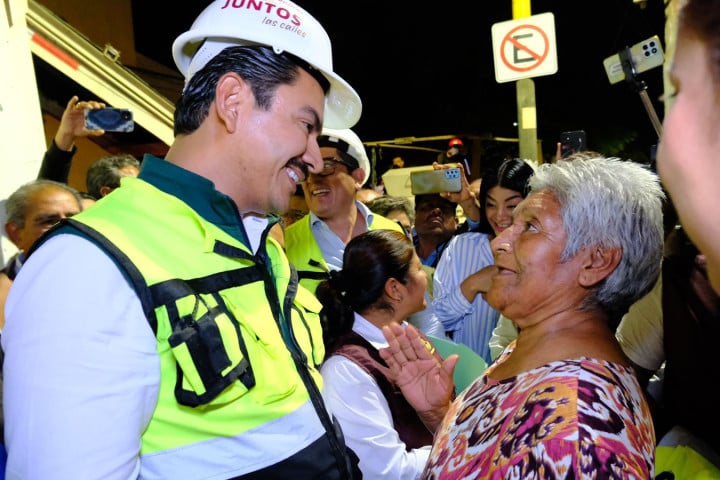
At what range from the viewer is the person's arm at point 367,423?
2.08 metres

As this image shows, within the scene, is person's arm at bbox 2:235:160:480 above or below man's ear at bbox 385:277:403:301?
above

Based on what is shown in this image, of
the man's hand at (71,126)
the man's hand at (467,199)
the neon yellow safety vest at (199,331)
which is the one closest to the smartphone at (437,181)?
the man's hand at (467,199)

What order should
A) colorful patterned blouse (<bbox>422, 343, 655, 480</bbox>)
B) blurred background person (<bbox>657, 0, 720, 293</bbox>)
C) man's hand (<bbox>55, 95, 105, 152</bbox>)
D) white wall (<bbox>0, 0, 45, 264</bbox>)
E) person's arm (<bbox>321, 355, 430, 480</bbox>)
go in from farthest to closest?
white wall (<bbox>0, 0, 45, 264</bbox>), man's hand (<bbox>55, 95, 105, 152</bbox>), person's arm (<bbox>321, 355, 430, 480</bbox>), colorful patterned blouse (<bbox>422, 343, 655, 480</bbox>), blurred background person (<bbox>657, 0, 720, 293</bbox>)

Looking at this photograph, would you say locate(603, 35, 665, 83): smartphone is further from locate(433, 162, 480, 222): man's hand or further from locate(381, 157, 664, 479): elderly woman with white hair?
locate(381, 157, 664, 479): elderly woman with white hair

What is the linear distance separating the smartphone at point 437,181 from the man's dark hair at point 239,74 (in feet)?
10.3

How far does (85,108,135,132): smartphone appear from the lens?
3704mm

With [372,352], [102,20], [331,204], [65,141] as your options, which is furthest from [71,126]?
[102,20]

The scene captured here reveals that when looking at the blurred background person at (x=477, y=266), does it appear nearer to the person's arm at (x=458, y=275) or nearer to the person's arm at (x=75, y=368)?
the person's arm at (x=458, y=275)

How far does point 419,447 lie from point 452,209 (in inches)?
128

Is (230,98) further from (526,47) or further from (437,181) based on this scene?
(526,47)

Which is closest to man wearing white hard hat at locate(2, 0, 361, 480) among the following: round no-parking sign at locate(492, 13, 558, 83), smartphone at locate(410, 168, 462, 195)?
smartphone at locate(410, 168, 462, 195)

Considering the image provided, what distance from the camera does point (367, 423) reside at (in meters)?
2.10

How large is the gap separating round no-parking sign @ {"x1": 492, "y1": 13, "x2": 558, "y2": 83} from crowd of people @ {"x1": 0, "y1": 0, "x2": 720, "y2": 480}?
427 cm

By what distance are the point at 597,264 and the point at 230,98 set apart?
1.14 metres
